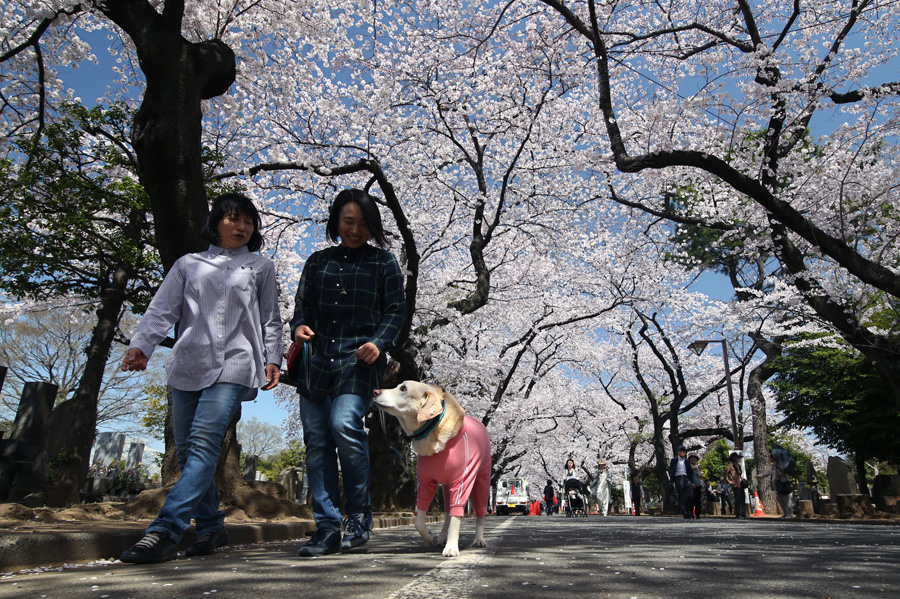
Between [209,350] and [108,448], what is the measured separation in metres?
21.7

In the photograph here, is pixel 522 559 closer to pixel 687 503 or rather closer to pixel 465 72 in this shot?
pixel 465 72

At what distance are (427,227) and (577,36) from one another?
6337 millimetres

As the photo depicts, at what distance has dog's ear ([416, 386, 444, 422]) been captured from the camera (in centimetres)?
356

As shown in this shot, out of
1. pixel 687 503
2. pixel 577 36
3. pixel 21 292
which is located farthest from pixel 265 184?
pixel 687 503

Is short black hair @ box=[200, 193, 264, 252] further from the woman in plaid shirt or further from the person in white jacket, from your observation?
the person in white jacket

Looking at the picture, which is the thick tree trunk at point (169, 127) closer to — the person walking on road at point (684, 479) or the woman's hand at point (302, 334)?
the woman's hand at point (302, 334)

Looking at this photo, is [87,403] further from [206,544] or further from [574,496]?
[574,496]

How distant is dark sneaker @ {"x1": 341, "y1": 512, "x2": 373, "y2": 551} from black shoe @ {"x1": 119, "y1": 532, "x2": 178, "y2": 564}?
0.94 m

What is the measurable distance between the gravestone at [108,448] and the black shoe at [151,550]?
21.3 meters

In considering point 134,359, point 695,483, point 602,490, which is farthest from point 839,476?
point 134,359

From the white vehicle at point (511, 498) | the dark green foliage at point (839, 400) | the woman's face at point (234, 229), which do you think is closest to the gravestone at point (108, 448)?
the woman's face at point (234, 229)

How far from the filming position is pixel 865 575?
8.97 ft

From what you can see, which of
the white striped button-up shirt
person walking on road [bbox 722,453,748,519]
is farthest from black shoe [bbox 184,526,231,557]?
person walking on road [bbox 722,453,748,519]

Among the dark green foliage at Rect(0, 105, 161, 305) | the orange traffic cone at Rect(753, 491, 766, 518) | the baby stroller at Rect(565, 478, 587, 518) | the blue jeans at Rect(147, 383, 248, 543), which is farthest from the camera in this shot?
the baby stroller at Rect(565, 478, 587, 518)
